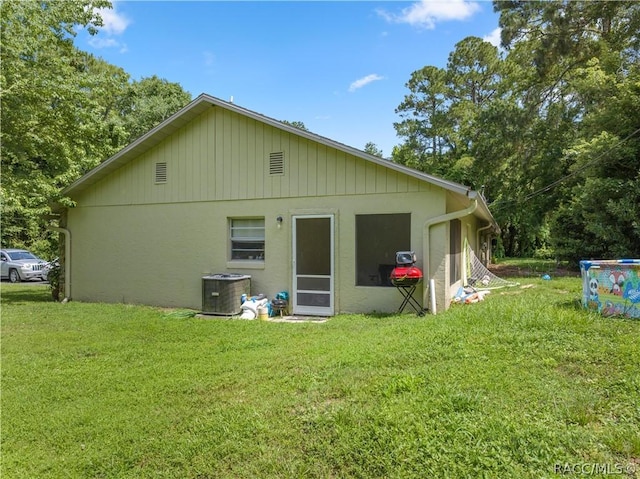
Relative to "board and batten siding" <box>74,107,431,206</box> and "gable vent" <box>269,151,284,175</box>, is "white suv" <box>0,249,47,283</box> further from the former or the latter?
"gable vent" <box>269,151,284,175</box>

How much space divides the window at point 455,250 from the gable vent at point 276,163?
390cm

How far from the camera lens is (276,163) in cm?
859

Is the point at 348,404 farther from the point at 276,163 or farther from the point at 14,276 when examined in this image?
the point at 14,276

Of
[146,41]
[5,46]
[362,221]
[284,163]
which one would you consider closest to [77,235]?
[5,46]

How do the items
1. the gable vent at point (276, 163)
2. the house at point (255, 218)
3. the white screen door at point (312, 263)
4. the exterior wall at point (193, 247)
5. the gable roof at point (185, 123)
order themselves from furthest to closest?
the gable vent at point (276, 163) < the white screen door at point (312, 263) < the exterior wall at point (193, 247) < the house at point (255, 218) < the gable roof at point (185, 123)

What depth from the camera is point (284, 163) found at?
8516mm

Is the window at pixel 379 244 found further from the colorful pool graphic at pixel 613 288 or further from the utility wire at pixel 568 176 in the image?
the utility wire at pixel 568 176

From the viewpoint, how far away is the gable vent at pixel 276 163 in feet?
28.0

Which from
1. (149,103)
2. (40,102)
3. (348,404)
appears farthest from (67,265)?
(149,103)

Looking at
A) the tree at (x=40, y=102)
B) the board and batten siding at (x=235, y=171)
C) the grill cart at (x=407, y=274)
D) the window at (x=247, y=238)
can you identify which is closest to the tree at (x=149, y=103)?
the tree at (x=40, y=102)

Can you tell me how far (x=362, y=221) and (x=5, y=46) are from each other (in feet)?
30.8

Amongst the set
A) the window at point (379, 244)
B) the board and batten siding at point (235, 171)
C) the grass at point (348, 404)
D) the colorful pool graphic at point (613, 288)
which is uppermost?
the board and batten siding at point (235, 171)

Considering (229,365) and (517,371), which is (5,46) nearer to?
(229,365)

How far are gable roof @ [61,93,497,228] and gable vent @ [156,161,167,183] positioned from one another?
0.53 meters
